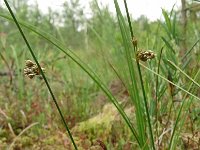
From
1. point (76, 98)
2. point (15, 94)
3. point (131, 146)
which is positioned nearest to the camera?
point (131, 146)

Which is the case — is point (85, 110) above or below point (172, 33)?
below

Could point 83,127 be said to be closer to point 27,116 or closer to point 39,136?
point 39,136

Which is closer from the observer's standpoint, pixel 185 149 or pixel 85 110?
pixel 185 149

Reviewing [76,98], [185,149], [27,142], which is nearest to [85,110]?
[76,98]

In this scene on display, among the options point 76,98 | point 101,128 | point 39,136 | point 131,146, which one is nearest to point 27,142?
point 39,136

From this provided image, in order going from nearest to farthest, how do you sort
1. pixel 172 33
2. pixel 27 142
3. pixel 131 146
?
pixel 172 33, pixel 131 146, pixel 27 142

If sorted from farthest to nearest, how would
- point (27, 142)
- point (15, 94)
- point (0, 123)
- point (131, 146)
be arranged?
point (15, 94)
point (0, 123)
point (27, 142)
point (131, 146)

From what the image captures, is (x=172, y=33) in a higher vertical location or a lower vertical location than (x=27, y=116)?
higher

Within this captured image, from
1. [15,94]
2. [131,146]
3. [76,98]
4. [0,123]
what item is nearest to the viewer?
[131,146]

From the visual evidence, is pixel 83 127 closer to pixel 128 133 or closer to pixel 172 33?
pixel 128 133
